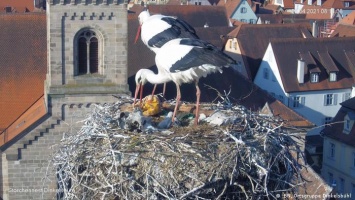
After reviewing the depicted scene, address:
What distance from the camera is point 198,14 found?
57.9 meters

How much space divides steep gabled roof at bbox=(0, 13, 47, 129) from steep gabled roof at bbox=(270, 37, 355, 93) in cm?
1883

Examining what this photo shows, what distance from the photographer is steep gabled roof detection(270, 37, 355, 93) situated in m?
42.7

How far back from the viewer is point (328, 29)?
63750 mm

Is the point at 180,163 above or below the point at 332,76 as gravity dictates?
above

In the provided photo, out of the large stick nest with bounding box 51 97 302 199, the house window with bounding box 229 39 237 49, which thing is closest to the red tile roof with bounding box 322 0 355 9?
the house window with bounding box 229 39 237 49

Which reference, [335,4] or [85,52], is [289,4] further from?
[85,52]

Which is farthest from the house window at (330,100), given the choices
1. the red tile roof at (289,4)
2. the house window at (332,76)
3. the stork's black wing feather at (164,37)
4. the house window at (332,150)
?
the red tile roof at (289,4)

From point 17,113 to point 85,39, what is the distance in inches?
147

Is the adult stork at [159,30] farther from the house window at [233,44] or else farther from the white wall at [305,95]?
the house window at [233,44]

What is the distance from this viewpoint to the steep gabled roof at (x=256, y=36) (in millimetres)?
45406

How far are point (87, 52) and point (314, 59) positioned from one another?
22823 mm

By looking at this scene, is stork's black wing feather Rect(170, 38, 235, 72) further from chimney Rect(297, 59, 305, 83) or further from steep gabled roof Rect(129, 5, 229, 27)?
steep gabled roof Rect(129, 5, 229, 27)

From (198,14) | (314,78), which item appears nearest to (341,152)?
(314,78)

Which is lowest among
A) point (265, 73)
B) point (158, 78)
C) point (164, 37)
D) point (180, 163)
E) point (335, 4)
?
point (265, 73)
